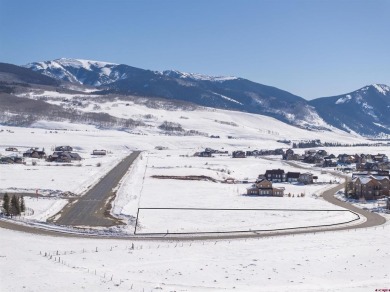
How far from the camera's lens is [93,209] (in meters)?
46.9

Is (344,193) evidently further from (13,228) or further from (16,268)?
(16,268)

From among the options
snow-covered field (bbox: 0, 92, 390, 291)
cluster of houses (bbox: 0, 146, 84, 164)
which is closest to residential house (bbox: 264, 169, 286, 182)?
snow-covered field (bbox: 0, 92, 390, 291)

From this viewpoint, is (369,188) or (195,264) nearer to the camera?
(195,264)

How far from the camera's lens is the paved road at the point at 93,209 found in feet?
134

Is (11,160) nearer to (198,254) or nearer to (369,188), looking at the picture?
(369,188)

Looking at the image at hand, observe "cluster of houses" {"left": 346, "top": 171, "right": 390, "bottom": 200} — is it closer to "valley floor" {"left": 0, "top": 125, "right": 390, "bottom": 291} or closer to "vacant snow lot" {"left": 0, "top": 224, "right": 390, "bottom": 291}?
"valley floor" {"left": 0, "top": 125, "right": 390, "bottom": 291}

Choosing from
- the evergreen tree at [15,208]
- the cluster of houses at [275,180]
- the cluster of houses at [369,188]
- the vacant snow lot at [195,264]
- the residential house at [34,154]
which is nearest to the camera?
the vacant snow lot at [195,264]

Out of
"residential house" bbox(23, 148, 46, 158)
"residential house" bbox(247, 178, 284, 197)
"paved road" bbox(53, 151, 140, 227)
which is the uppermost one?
"residential house" bbox(247, 178, 284, 197)

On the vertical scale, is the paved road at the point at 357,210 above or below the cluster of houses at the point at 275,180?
below

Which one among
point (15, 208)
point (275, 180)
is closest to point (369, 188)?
point (275, 180)

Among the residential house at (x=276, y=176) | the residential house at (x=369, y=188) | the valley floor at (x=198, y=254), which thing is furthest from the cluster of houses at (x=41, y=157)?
the residential house at (x=369, y=188)

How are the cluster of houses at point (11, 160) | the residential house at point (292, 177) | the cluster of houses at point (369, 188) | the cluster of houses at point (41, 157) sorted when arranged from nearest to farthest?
1. the cluster of houses at point (369, 188)
2. the residential house at point (292, 177)
3. the cluster of houses at point (11, 160)
4. the cluster of houses at point (41, 157)

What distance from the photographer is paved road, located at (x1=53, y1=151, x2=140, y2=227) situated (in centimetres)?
4094

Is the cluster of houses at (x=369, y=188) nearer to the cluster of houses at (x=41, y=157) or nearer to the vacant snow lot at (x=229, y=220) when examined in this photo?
the vacant snow lot at (x=229, y=220)
